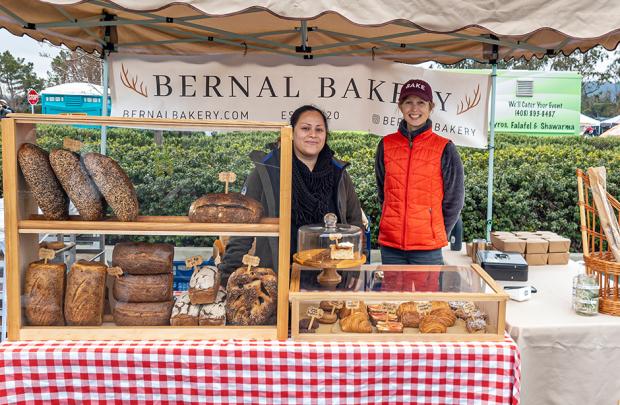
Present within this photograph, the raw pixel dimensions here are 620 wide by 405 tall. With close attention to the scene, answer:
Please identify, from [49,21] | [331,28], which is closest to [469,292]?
[331,28]

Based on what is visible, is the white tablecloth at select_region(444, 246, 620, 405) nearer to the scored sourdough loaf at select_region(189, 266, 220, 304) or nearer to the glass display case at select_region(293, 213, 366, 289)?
the glass display case at select_region(293, 213, 366, 289)

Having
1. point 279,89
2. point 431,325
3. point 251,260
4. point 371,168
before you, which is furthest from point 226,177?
point 371,168

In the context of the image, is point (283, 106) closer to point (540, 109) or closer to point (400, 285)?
point (400, 285)

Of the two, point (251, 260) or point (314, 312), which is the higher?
point (251, 260)

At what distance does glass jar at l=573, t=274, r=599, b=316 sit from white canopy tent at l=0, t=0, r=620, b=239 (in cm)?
106

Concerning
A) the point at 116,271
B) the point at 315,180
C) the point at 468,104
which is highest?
the point at 468,104

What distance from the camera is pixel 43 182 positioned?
1.84 m

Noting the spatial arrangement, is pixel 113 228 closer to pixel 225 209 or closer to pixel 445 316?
pixel 225 209

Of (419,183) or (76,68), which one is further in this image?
(76,68)

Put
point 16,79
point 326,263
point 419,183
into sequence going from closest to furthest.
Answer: point 326,263
point 419,183
point 16,79

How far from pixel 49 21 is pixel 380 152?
2.46 meters

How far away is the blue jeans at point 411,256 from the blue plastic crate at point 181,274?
59.8 inches

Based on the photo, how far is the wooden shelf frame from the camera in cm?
181

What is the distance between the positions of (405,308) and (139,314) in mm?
998
